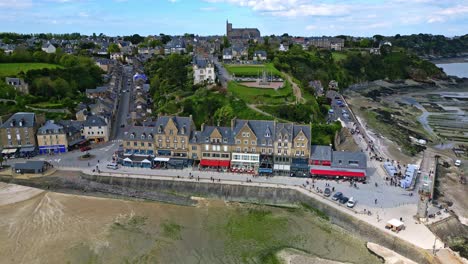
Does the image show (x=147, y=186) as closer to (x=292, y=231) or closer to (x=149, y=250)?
(x=149, y=250)

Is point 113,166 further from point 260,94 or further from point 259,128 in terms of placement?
point 260,94

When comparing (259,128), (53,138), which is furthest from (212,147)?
(53,138)

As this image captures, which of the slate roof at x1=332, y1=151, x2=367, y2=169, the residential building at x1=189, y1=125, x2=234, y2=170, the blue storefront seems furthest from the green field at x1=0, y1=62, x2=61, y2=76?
the slate roof at x1=332, y1=151, x2=367, y2=169

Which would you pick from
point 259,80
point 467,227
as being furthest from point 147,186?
point 259,80

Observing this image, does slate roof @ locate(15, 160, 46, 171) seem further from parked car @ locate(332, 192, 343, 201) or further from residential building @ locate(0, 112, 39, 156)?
parked car @ locate(332, 192, 343, 201)

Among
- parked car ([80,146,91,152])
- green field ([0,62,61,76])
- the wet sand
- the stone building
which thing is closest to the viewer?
the wet sand

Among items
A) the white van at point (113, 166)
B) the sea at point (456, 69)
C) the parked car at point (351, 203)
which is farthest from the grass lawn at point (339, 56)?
the white van at point (113, 166)

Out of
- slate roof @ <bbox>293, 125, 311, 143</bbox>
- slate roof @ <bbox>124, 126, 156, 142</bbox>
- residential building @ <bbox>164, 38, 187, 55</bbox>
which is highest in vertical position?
residential building @ <bbox>164, 38, 187, 55</bbox>
